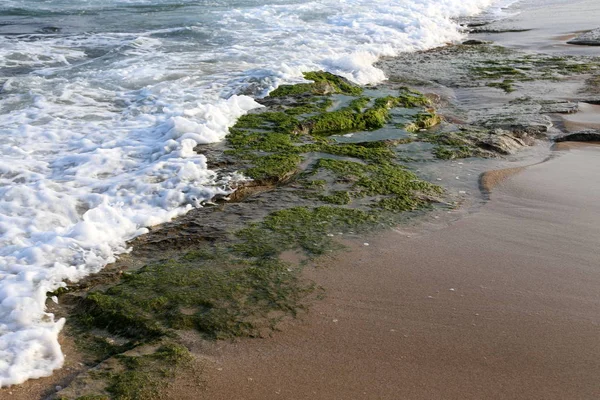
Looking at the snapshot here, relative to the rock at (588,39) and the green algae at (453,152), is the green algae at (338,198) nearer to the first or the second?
the green algae at (453,152)

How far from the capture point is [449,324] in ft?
10.6

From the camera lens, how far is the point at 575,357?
Answer: 2994mm

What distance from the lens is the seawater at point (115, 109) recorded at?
3752mm

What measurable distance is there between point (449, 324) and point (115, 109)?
4931 mm

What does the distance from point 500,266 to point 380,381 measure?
137cm

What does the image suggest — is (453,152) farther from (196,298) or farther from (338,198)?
(196,298)

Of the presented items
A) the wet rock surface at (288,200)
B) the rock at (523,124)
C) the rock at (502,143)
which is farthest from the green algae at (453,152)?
the rock at (523,124)

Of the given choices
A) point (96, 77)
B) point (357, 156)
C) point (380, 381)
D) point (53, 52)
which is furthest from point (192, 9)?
point (380, 381)

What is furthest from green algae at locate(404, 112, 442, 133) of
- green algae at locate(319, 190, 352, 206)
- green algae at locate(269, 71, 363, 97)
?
green algae at locate(319, 190, 352, 206)

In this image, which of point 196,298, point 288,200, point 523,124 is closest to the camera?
point 196,298

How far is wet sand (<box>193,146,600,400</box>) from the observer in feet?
9.15

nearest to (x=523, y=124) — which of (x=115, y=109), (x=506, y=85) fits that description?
Result: (x=506, y=85)

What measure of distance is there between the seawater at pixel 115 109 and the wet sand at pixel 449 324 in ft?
3.65

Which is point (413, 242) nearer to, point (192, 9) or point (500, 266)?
point (500, 266)
